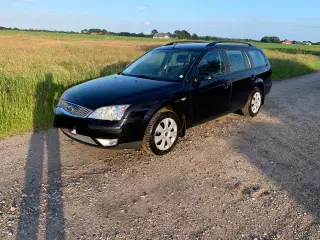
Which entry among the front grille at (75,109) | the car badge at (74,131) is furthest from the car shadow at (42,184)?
the front grille at (75,109)

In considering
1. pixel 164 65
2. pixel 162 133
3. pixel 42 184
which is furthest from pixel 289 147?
pixel 42 184

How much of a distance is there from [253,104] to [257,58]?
43.6 inches

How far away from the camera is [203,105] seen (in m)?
5.50

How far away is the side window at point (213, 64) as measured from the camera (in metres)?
5.57

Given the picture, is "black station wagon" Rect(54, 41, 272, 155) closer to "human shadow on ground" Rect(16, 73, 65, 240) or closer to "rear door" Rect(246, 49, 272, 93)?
"rear door" Rect(246, 49, 272, 93)

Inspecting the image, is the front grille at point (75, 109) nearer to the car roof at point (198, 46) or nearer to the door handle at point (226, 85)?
the car roof at point (198, 46)

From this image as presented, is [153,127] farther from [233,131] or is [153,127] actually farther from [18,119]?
[18,119]

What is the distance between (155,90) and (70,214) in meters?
2.24

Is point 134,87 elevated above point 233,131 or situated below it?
above

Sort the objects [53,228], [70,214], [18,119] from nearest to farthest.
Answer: [53,228] < [70,214] < [18,119]

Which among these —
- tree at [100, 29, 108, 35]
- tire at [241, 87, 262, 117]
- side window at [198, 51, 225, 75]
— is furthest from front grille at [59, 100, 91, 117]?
tree at [100, 29, 108, 35]

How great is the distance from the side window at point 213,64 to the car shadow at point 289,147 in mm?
1244

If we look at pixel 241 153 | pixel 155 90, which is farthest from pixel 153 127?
pixel 241 153

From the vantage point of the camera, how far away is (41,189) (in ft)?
12.1
